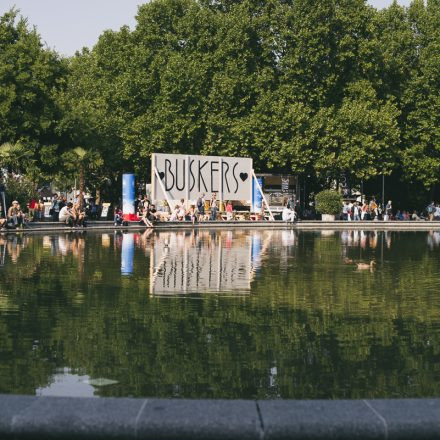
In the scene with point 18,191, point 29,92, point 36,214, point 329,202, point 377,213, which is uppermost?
point 29,92

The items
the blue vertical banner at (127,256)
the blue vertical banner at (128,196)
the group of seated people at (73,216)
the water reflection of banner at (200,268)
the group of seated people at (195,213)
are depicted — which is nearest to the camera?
the water reflection of banner at (200,268)

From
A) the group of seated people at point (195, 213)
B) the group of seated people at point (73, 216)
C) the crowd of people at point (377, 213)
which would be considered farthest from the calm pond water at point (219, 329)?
the crowd of people at point (377, 213)

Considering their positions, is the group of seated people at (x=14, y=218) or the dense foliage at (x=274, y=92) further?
the dense foliage at (x=274, y=92)

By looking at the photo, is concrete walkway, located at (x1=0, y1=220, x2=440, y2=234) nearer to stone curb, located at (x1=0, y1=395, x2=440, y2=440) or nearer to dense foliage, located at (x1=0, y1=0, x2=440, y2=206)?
dense foliage, located at (x1=0, y1=0, x2=440, y2=206)

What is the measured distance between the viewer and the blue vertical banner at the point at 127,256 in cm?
1898

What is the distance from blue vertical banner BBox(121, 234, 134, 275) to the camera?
19.0m

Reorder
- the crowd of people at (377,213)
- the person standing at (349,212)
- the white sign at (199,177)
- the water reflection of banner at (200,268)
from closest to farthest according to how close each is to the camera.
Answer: the water reflection of banner at (200,268) < the white sign at (199,177) < the person standing at (349,212) < the crowd of people at (377,213)

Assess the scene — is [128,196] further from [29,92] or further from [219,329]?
[219,329]

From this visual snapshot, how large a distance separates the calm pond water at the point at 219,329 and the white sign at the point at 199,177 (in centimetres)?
2739

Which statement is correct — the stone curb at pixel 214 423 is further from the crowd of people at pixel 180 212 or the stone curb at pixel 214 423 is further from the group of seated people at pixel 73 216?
the group of seated people at pixel 73 216

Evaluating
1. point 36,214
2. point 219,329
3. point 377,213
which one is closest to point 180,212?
point 36,214

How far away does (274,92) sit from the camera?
2253 inches

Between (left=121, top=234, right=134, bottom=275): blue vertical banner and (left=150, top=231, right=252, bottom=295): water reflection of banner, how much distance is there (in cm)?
50

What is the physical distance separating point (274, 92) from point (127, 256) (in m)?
35.1
